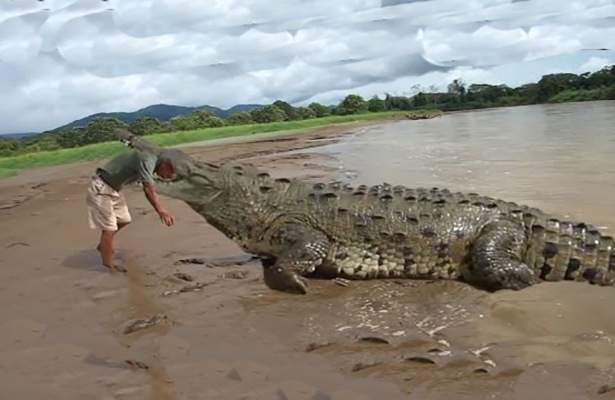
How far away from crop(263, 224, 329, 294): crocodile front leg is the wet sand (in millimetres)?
128

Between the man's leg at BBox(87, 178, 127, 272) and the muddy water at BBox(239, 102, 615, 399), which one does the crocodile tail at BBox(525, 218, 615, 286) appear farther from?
the man's leg at BBox(87, 178, 127, 272)

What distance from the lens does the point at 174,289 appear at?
523 centimetres

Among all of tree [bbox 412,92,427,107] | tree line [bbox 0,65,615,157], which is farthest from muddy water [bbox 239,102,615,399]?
tree [bbox 412,92,427,107]

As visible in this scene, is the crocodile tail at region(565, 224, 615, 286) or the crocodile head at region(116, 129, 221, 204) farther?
the crocodile head at region(116, 129, 221, 204)

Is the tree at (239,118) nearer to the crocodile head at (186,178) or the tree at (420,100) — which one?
the tree at (420,100)

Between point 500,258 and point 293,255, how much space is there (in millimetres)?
1772

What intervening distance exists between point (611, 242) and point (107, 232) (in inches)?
190

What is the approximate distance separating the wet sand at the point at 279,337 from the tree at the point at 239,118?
215 feet

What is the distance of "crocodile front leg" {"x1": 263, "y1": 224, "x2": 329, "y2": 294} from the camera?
512 centimetres

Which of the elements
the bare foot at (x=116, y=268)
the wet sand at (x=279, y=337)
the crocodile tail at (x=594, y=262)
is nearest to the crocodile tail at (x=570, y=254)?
the crocodile tail at (x=594, y=262)

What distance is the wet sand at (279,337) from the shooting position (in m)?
3.14

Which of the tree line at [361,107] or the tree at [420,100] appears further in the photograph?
the tree at [420,100]

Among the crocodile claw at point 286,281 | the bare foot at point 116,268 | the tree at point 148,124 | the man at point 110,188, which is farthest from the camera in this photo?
the tree at point 148,124

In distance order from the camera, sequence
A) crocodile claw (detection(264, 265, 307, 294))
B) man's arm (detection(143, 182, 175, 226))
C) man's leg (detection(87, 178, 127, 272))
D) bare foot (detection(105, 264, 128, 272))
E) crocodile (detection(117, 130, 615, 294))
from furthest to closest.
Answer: man's leg (detection(87, 178, 127, 272)), bare foot (detection(105, 264, 128, 272)), man's arm (detection(143, 182, 175, 226)), crocodile (detection(117, 130, 615, 294)), crocodile claw (detection(264, 265, 307, 294))
